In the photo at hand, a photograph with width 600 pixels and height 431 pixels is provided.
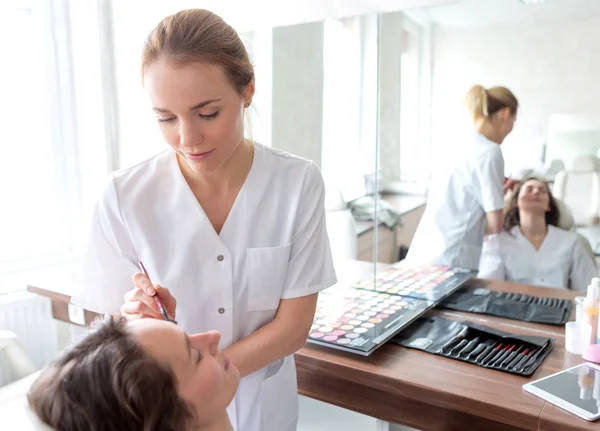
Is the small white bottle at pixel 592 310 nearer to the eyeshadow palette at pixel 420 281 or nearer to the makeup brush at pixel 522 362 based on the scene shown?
the makeup brush at pixel 522 362

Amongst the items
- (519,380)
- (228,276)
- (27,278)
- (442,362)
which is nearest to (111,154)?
(27,278)

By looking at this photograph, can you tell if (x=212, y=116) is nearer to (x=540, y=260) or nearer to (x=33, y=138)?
(x=540, y=260)

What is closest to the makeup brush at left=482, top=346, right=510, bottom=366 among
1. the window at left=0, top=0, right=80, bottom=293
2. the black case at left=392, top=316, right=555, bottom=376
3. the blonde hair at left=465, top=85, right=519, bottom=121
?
the black case at left=392, top=316, right=555, bottom=376

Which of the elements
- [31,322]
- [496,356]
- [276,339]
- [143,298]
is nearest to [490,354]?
[496,356]

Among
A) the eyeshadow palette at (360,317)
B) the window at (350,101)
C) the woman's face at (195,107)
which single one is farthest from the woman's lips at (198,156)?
the window at (350,101)

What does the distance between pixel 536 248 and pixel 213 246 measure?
0.92m

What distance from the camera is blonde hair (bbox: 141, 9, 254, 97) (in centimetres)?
85

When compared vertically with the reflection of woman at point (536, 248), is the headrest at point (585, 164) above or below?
above

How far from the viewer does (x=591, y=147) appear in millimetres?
1296

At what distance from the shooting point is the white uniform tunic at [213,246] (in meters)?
1.00

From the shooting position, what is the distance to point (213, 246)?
1.00 meters

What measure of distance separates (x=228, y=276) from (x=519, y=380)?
0.66 metres

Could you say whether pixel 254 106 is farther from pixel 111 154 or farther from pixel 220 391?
pixel 220 391

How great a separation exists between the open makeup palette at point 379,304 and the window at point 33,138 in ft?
4.01
